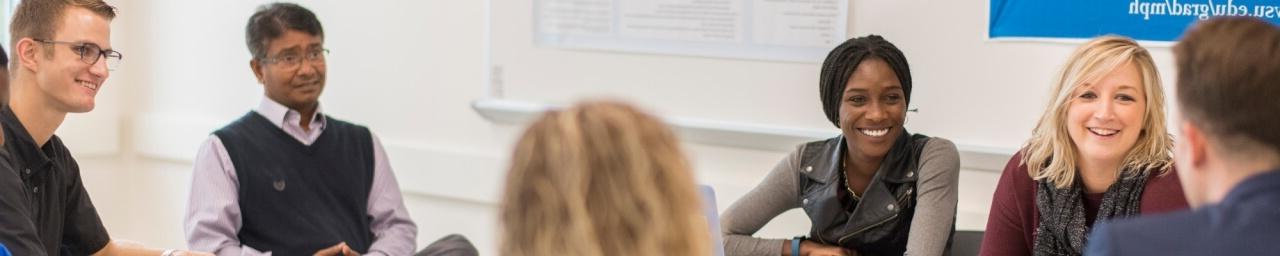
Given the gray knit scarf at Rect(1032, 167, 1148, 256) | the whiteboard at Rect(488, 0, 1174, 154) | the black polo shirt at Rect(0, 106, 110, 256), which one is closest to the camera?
the black polo shirt at Rect(0, 106, 110, 256)

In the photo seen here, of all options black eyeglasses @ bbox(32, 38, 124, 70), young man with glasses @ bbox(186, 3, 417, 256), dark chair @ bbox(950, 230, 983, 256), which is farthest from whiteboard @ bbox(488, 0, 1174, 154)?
black eyeglasses @ bbox(32, 38, 124, 70)

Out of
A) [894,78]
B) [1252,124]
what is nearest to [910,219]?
[894,78]

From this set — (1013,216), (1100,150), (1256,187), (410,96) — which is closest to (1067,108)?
(1100,150)

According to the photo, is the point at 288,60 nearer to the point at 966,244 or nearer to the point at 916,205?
the point at 916,205

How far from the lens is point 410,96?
16.0ft

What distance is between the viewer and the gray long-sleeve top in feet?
11.1

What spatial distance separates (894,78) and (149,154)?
311 cm

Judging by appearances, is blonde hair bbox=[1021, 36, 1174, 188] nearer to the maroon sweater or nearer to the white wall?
the maroon sweater

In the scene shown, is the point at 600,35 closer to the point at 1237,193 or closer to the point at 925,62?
the point at 925,62

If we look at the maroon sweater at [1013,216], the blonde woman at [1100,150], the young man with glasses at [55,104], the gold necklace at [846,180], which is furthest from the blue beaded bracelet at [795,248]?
the young man with glasses at [55,104]

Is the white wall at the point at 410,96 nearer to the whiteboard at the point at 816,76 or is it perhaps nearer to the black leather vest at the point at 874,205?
the whiteboard at the point at 816,76

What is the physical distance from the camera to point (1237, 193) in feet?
5.72

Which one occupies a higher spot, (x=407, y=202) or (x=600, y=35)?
(x=600, y=35)

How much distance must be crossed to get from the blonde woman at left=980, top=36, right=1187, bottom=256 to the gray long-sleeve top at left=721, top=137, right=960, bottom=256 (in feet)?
0.92
